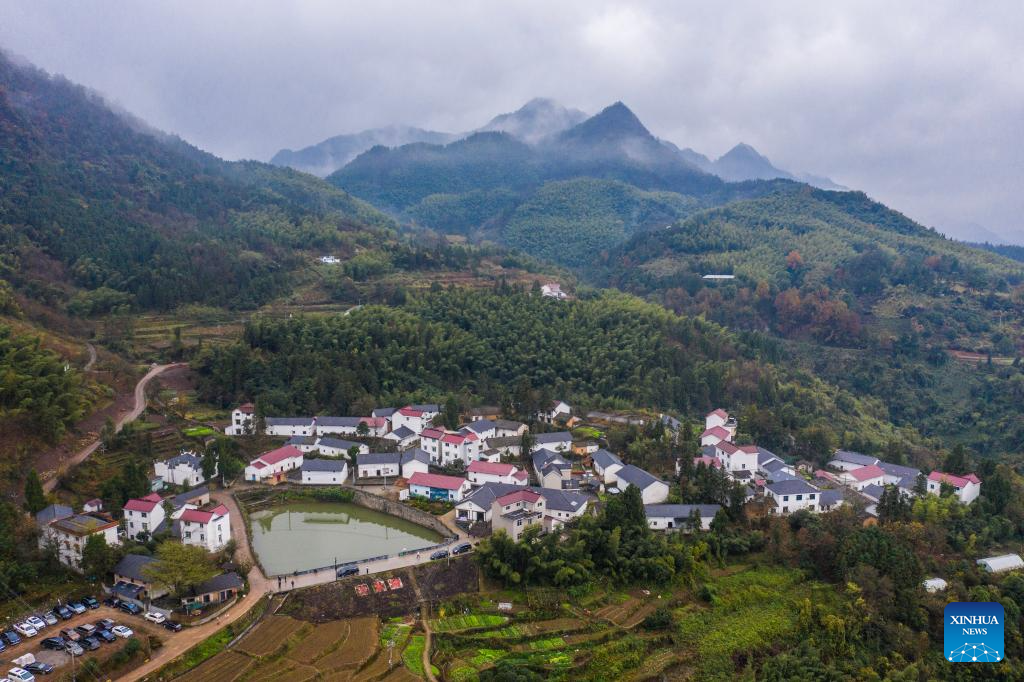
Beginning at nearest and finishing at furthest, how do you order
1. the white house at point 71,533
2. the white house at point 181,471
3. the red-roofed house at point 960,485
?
the white house at point 71,533 → the red-roofed house at point 960,485 → the white house at point 181,471

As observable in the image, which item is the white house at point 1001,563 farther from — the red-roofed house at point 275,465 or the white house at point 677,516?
the red-roofed house at point 275,465

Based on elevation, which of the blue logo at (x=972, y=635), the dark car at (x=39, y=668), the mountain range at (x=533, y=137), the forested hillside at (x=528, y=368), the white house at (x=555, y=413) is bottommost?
the blue logo at (x=972, y=635)

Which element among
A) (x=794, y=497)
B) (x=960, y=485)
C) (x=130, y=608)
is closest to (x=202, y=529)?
(x=130, y=608)

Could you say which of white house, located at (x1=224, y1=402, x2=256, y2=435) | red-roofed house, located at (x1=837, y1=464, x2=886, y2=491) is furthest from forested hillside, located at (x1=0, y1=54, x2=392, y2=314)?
red-roofed house, located at (x1=837, y1=464, x2=886, y2=491)

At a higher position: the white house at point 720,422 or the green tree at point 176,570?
the white house at point 720,422

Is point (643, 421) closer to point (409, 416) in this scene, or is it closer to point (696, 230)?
point (409, 416)

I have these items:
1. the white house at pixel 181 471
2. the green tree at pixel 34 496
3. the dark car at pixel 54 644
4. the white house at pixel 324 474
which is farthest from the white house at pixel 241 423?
the dark car at pixel 54 644

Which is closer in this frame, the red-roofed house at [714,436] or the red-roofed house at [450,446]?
the red-roofed house at [450,446]
